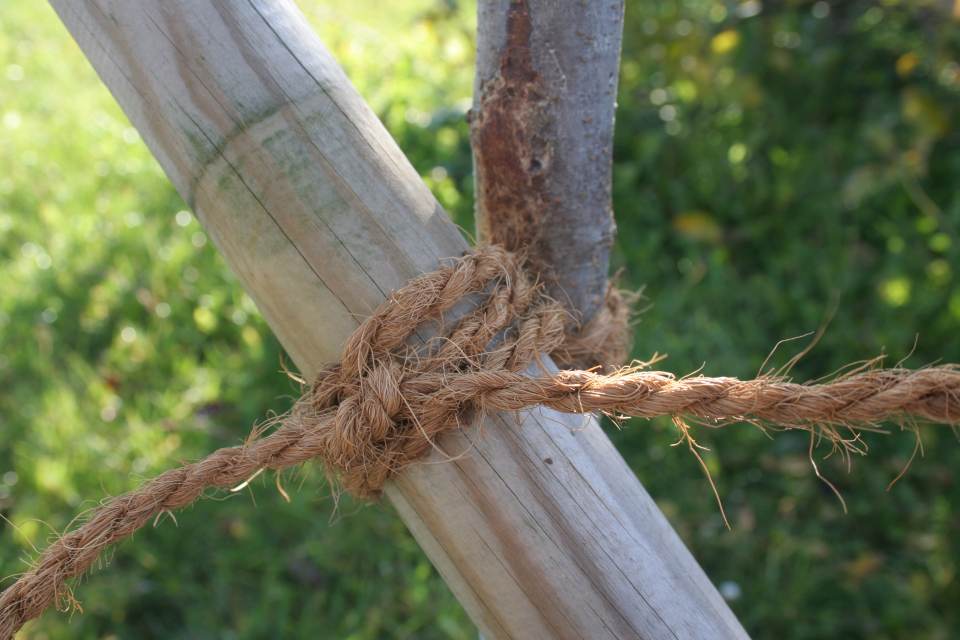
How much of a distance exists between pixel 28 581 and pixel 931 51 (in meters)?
2.74

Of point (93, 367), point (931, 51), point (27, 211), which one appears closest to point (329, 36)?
point (27, 211)

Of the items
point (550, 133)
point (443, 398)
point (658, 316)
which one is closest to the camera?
point (443, 398)

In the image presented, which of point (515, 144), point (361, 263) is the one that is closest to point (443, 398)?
point (361, 263)

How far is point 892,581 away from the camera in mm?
2131

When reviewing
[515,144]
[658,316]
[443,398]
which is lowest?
[658,316]

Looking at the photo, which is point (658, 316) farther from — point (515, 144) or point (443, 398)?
point (443, 398)

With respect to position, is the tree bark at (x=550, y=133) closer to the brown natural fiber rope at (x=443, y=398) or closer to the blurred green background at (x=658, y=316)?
the brown natural fiber rope at (x=443, y=398)

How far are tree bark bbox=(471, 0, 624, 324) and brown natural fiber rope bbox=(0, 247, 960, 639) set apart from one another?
0.41 feet

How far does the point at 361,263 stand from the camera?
85cm

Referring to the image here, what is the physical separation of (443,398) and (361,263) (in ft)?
0.50

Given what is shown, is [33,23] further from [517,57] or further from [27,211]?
[517,57]

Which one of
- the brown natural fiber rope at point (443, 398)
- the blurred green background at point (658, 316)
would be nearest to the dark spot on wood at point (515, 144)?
the brown natural fiber rope at point (443, 398)

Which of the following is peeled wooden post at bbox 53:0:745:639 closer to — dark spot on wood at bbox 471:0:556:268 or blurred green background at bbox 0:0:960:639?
dark spot on wood at bbox 471:0:556:268

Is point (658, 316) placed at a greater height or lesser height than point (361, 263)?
lesser
